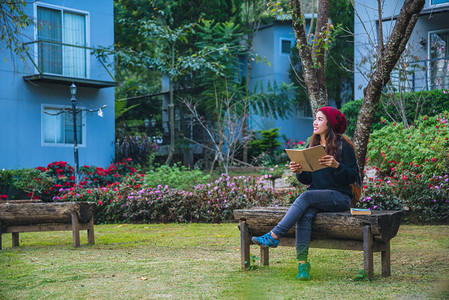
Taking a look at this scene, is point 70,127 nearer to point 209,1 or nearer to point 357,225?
point 209,1

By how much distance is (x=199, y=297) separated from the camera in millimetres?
4113

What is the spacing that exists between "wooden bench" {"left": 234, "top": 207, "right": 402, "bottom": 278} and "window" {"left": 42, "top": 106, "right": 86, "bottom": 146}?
11.9m

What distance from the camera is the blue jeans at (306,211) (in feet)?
15.9

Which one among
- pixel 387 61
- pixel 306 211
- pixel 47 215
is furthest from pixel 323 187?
pixel 47 215

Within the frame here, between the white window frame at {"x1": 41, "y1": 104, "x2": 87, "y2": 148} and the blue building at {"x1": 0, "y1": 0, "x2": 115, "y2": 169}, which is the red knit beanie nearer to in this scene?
the blue building at {"x1": 0, "y1": 0, "x2": 115, "y2": 169}

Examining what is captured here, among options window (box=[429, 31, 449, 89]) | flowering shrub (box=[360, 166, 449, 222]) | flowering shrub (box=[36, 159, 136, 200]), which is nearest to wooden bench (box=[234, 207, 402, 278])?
flowering shrub (box=[360, 166, 449, 222])

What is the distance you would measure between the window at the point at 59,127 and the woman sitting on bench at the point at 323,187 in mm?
12191

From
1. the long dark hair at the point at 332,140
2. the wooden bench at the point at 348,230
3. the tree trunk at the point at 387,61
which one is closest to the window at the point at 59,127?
the tree trunk at the point at 387,61

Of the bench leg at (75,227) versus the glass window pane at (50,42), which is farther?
the glass window pane at (50,42)

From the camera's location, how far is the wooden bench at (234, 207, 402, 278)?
185 inches

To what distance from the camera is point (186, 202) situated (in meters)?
11.0

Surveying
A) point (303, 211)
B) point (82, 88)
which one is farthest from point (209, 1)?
point (303, 211)

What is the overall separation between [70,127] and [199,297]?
44.6ft

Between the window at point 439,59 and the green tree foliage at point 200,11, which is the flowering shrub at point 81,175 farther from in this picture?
the window at point 439,59
